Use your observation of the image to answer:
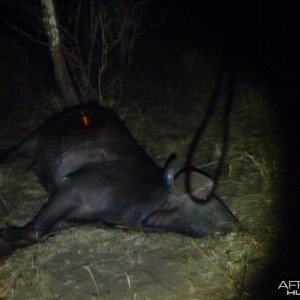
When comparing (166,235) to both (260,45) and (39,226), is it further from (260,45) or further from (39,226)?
(260,45)

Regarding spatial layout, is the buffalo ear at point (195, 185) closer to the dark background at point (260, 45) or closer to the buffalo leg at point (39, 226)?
the dark background at point (260, 45)

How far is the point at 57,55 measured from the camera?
26.5ft

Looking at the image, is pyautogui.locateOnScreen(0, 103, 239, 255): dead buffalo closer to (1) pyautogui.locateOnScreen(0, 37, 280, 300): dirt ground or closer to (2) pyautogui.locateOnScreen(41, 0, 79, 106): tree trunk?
(1) pyautogui.locateOnScreen(0, 37, 280, 300): dirt ground

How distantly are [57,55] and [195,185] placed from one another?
159 inches

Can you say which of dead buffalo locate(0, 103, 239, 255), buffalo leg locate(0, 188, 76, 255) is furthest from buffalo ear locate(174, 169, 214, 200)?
buffalo leg locate(0, 188, 76, 255)

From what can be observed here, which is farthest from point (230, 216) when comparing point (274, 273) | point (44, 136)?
point (44, 136)

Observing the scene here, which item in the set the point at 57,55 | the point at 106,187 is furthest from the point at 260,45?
the point at 106,187

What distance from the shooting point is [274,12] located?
13.4m

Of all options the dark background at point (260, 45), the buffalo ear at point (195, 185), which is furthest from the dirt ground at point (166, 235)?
the buffalo ear at point (195, 185)

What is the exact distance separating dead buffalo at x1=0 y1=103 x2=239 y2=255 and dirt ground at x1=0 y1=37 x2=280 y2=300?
15 cm

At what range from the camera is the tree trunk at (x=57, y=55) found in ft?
25.3

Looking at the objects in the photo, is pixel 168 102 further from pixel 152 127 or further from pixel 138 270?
pixel 138 270

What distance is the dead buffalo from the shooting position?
15.4ft

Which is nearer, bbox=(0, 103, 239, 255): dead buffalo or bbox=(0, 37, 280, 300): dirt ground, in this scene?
bbox=(0, 37, 280, 300): dirt ground
